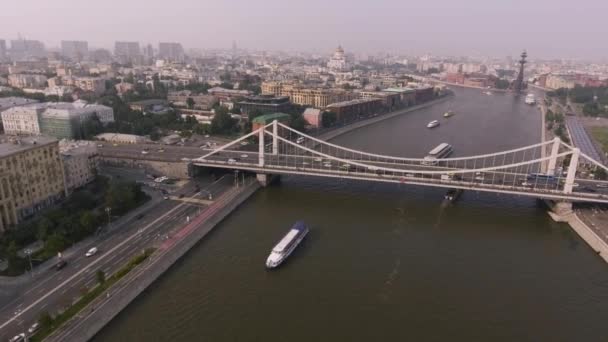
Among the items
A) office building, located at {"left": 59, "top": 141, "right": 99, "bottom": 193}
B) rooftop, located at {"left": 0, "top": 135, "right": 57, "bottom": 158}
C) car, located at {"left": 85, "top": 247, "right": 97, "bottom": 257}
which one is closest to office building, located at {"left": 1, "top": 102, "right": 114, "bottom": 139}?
office building, located at {"left": 59, "top": 141, "right": 99, "bottom": 193}

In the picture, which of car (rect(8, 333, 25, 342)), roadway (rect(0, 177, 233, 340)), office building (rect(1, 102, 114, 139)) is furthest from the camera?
office building (rect(1, 102, 114, 139))

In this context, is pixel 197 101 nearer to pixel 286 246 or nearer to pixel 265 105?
pixel 265 105

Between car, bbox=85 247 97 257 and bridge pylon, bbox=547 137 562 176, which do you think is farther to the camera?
bridge pylon, bbox=547 137 562 176

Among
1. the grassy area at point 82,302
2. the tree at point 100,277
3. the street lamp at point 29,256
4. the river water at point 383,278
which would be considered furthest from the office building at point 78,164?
the tree at point 100,277

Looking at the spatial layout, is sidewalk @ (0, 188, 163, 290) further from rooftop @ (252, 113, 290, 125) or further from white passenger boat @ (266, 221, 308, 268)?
rooftop @ (252, 113, 290, 125)

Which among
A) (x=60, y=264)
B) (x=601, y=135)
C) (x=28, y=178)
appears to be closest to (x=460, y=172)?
(x=60, y=264)

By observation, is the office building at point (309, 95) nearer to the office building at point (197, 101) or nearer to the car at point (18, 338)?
the office building at point (197, 101)
